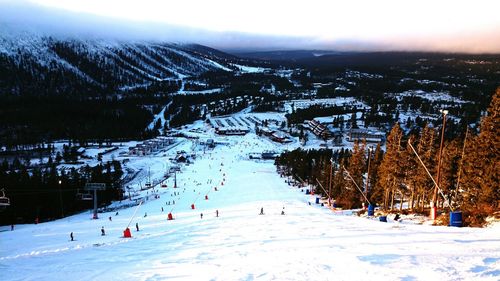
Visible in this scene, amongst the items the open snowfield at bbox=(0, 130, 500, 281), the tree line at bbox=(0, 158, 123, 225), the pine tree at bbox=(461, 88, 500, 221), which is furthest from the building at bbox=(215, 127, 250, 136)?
the open snowfield at bbox=(0, 130, 500, 281)

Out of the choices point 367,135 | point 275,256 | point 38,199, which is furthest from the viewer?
point 367,135

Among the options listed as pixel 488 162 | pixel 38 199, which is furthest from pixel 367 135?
pixel 488 162

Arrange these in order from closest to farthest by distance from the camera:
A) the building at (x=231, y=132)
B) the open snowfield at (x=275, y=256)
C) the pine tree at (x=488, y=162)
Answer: the open snowfield at (x=275, y=256), the pine tree at (x=488, y=162), the building at (x=231, y=132)

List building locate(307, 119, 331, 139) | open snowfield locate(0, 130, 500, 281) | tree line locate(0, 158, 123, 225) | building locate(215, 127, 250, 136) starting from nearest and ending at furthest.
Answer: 1. open snowfield locate(0, 130, 500, 281)
2. tree line locate(0, 158, 123, 225)
3. building locate(307, 119, 331, 139)
4. building locate(215, 127, 250, 136)

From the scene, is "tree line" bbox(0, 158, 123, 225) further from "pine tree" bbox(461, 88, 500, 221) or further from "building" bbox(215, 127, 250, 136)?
"building" bbox(215, 127, 250, 136)

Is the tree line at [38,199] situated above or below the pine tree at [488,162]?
below

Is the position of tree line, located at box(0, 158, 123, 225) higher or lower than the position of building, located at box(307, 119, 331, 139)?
higher

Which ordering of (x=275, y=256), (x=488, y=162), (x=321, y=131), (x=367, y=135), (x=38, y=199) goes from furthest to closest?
(x=321, y=131) < (x=367, y=135) < (x=38, y=199) < (x=488, y=162) < (x=275, y=256)

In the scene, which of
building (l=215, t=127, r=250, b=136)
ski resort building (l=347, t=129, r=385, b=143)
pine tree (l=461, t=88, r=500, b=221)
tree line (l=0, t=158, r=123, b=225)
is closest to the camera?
pine tree (l=461, t=88, r=500, b=221)

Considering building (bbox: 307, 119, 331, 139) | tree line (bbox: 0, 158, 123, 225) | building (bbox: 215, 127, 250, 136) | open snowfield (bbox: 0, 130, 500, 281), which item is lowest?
building (bbox: 215, 127, 250, 136)

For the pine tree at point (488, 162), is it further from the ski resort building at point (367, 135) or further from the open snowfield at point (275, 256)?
the ski resort building at point (367, 135)

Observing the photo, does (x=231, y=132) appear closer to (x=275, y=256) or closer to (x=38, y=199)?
(x=38, y=199)

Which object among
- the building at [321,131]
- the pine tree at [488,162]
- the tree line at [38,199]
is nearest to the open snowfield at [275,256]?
the pine tree at [488,162]
